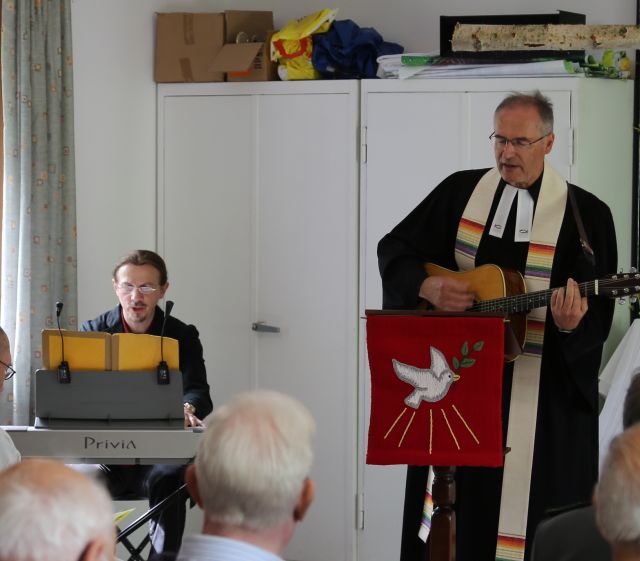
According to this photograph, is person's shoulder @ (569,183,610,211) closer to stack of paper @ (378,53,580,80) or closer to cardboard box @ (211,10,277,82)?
stack of paper @ (378,53,580,80)

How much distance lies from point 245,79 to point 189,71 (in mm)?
253

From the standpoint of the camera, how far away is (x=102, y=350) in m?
3.53

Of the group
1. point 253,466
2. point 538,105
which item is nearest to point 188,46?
point 538,105

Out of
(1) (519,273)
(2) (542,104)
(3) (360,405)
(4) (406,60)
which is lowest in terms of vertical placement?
(3) (360,405)

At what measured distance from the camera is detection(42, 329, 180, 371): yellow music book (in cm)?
351

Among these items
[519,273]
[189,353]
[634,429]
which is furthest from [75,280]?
[634,429]

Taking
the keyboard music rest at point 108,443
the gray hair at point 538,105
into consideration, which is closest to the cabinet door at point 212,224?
the keyboard music rest at point 108,443

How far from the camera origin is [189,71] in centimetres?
511

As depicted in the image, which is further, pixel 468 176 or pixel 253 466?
pixel 468 176

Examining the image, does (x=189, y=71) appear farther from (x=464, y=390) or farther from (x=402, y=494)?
(x=464, y=390)

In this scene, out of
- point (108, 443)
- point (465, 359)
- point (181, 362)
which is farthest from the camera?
point (181, 362)

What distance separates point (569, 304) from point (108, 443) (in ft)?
4.53

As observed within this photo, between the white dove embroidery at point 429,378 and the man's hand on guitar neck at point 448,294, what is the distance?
0.33 metres

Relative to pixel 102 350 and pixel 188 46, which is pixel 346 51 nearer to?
pixel 188 46
